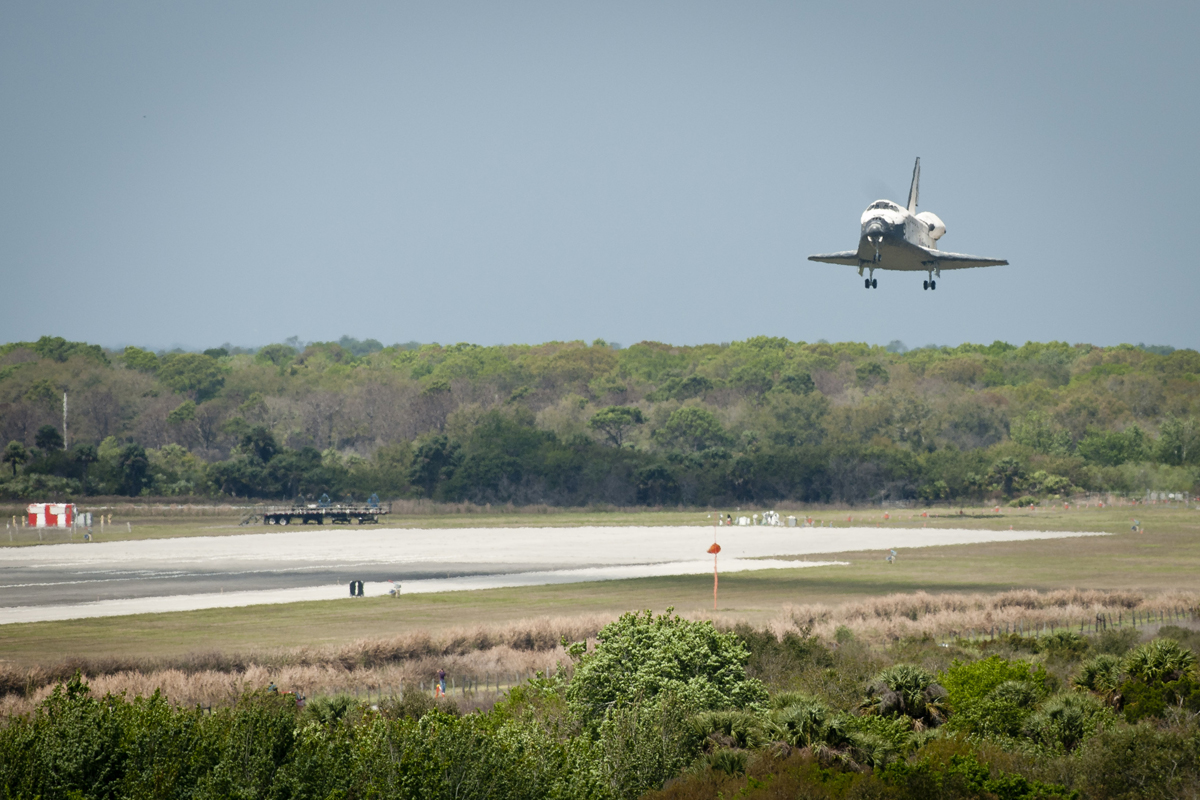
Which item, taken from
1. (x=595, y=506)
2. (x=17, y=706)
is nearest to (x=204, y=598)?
(x=17, y=706)

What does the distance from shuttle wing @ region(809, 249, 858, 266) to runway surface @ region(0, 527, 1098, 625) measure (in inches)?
812

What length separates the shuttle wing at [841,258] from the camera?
218 feet

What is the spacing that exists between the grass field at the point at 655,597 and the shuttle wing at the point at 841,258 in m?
16.5

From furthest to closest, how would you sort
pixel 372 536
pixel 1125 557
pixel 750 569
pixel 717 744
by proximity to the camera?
pixel 372 536 < pixel 1125 557 < pixel 750 569 < pixel 717 744

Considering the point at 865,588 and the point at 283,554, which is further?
the point at 283,554

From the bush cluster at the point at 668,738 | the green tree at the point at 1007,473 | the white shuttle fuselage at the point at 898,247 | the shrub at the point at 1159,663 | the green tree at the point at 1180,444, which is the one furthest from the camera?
the green tree at the point at 1180,444

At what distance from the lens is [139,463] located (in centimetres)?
17050

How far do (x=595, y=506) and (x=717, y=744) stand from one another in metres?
148

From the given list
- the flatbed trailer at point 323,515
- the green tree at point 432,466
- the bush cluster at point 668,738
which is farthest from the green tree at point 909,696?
the green tree at point 432,466

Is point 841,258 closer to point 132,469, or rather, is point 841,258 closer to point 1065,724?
point 1065,724

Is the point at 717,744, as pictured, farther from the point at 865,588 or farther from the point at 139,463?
the point at 139,463

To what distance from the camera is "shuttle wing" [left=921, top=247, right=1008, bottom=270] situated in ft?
214

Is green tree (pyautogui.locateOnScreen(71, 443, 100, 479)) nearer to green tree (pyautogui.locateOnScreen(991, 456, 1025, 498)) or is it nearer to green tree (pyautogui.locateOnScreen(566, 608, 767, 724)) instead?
green tree (pyautogui.locateOnScreen(991, 456, 1025, 498))

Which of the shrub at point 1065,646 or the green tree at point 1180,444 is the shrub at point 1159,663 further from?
the green tree at point 1180,444
